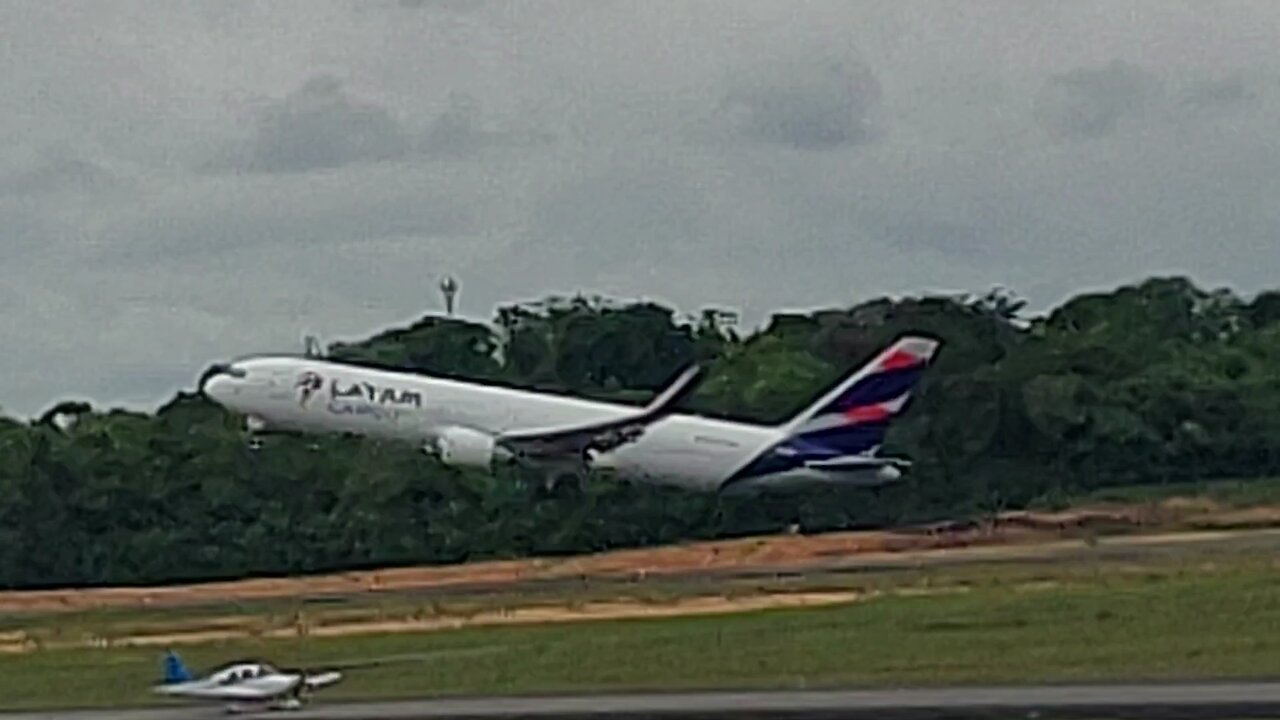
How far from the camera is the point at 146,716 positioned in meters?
51.7

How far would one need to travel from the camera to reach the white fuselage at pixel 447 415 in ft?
354

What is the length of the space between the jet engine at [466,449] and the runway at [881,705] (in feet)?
186

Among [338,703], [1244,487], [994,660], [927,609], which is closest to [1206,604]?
[927,609]

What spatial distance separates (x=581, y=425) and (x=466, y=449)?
4.59m

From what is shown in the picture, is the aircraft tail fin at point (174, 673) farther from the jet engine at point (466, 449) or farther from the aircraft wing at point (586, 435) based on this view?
the aircraft wing at point (586, 435)

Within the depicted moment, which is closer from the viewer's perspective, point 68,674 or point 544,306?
point 68,674

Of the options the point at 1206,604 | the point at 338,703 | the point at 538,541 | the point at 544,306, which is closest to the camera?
the point at 338,703

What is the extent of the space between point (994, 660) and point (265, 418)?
59.7 meters

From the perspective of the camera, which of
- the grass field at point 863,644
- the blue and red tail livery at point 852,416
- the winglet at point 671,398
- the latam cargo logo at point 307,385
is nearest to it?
the grass field at point 863,644

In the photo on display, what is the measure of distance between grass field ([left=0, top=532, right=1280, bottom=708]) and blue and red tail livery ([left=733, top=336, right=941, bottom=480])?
1127 inches

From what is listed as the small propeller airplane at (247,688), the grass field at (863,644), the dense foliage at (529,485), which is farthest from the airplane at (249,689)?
the dense foliage at (529,485)

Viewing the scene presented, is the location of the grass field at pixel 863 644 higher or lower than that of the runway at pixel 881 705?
higher

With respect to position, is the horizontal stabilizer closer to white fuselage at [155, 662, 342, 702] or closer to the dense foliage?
the dense foliage

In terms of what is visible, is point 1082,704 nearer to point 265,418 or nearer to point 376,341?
point 265,418
